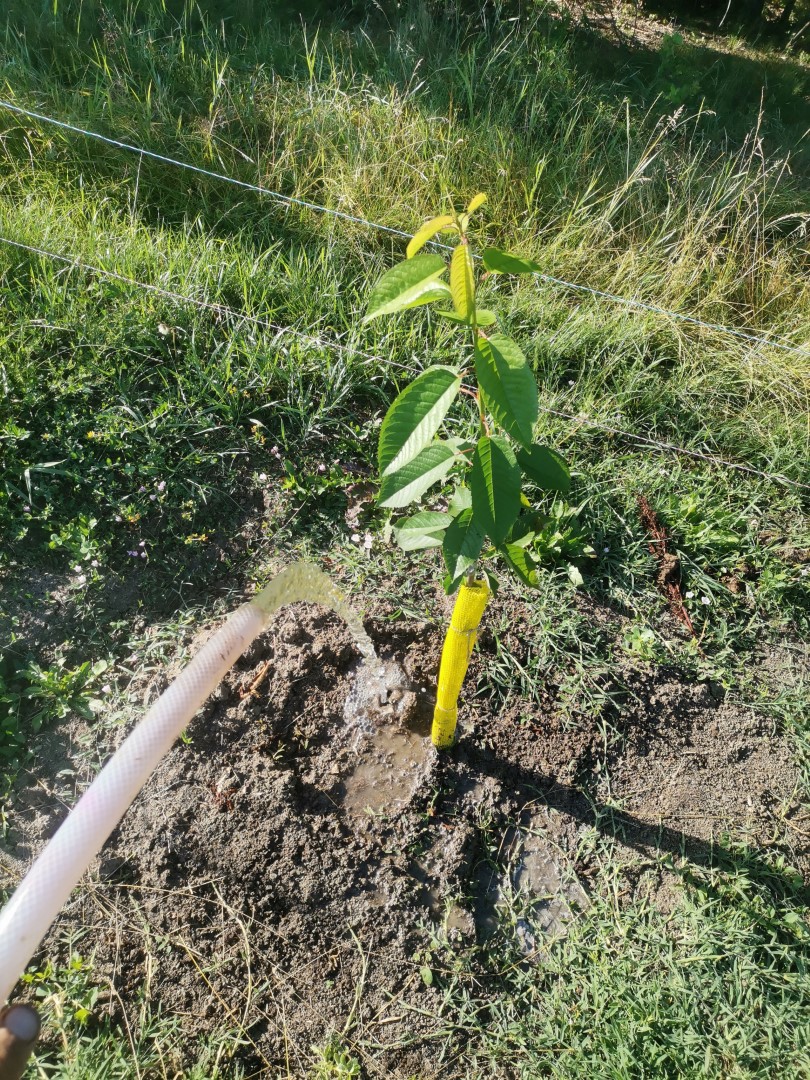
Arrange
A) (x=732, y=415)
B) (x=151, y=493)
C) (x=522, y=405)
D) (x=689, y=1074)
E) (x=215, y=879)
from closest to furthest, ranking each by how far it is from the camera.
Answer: (x=522, y=405), (x=689, y=1074), (x=215, y=879), (x=151, y=493), (x=732, y=415)

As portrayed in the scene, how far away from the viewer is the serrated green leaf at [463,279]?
129 cm

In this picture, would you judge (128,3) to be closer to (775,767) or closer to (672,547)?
(672,547)

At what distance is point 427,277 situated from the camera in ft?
4.61

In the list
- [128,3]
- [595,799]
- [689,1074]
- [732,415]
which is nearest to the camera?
[689,1074]

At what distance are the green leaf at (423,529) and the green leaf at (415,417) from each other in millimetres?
294

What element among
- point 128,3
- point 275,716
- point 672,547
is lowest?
point 275,716

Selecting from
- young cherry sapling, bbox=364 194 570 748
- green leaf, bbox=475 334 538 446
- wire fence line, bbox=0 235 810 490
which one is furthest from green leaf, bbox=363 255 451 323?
wire fence line, bbox=0 235 810 490

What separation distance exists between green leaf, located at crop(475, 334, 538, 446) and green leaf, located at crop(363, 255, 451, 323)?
14 cm

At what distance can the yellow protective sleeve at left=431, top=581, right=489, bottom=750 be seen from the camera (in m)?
1.67

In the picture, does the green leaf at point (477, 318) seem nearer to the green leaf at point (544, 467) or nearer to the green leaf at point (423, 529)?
the green leaf at point (544, 467)

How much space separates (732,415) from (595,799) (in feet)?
5.56

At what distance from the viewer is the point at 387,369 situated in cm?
288

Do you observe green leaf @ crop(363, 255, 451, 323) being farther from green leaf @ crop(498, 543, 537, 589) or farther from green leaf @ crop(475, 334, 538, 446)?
green leaf @ crop(498, 543, 537, 589)

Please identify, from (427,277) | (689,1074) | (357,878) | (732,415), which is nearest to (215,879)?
(357,878)
